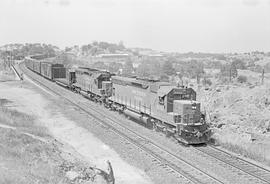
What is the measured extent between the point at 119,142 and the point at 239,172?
817 centimetres

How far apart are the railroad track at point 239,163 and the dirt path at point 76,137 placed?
15.2 feet

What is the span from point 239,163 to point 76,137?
11.3 meters

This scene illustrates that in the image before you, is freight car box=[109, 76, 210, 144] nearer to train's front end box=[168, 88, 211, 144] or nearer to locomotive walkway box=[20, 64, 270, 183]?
train's front end box=[168, 88, 211, 144]

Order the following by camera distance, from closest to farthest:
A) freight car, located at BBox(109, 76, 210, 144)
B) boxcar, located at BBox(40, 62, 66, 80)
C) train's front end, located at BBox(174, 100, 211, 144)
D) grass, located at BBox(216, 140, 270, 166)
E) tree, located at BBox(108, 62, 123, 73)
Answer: grass, located at BBox(216, 140, 270, 166) → train's front end, located at BBox(174, 100, 211, 144) → freight car, located at BBox(109, 76, 210, 144) → boxcar, located at BBox(40, 62, 66, 80) → tree, located at BBox(108, 62, 123, 73)

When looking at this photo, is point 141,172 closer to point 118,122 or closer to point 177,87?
point 177,87

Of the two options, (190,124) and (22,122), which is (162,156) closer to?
(190,124)

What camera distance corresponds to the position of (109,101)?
3397 centimetres

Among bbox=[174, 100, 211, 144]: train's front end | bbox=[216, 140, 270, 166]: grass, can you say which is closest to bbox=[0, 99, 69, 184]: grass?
bbox=[174, 100, 211, 144]: train's front end

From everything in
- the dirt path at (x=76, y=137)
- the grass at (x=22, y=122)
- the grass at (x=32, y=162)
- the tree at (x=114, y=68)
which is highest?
the tree at (x=114, y=68)

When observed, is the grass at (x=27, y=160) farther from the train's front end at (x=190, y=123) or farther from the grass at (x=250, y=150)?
the grass at (x=250, y=150)

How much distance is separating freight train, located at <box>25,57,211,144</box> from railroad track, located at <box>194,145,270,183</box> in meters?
1.23

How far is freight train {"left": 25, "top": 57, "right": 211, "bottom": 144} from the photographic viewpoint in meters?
21.7

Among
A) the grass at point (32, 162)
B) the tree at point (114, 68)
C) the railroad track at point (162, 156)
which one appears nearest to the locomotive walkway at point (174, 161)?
the railroad track at point (162, 156)

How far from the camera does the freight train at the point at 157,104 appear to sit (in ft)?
71.3
